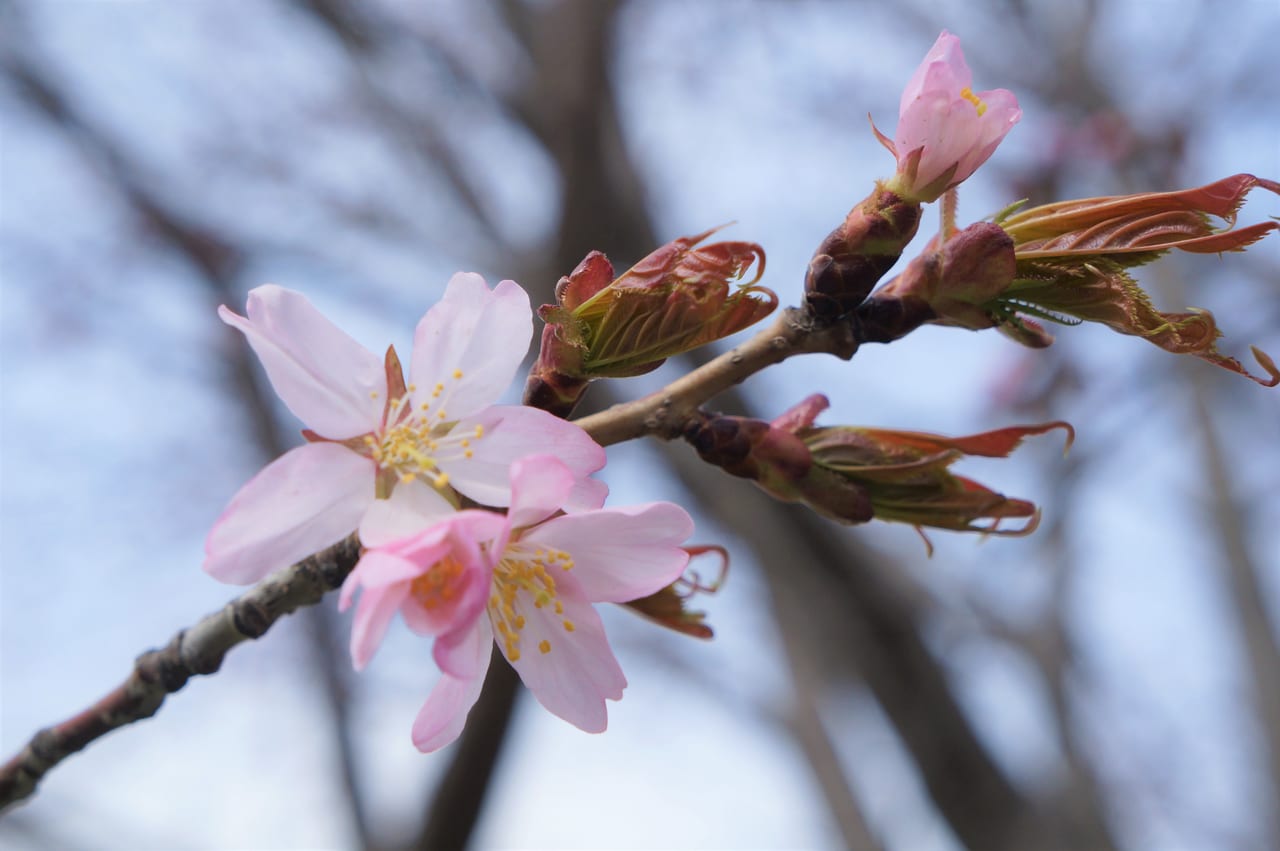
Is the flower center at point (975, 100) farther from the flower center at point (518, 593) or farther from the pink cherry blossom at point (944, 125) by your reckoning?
the flower center at point (518, 593)

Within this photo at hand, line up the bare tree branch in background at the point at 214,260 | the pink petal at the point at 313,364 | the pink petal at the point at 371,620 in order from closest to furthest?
the pink petal at the point at 371,620 < the pink petal at the point at 313,364 < the bare tree branch in background at the point at 214,260

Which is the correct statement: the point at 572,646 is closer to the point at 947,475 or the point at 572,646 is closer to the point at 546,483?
the point at 546,483

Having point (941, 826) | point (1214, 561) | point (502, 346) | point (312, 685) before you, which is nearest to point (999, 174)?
point (1214, 561)

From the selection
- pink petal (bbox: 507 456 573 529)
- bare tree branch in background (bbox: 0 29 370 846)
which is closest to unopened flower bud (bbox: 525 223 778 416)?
pink petal (bbox: 507 456 573 529)

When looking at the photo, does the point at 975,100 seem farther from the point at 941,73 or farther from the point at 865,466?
the point at 865,466

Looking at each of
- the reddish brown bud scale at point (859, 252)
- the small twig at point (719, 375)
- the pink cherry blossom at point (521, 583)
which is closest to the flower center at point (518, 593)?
the pink cherry blossom at point (521, 583)

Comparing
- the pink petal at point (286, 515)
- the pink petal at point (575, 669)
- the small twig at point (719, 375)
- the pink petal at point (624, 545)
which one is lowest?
the pink petal at point (575, 669)

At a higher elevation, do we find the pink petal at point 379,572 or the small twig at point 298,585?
the small twig at point 298,585
